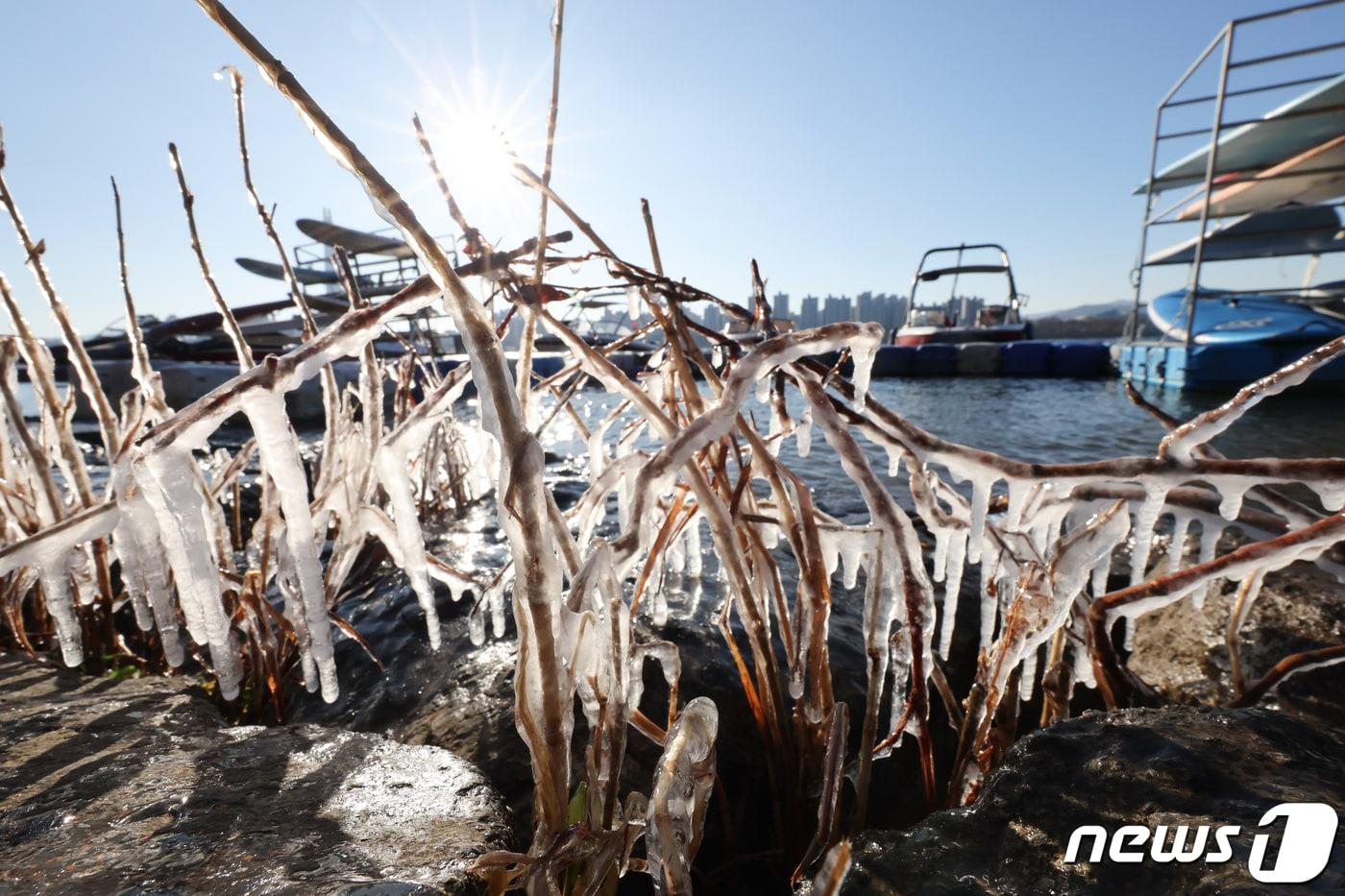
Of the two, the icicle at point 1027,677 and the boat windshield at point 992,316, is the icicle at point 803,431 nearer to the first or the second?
the icicle at point 1027,677

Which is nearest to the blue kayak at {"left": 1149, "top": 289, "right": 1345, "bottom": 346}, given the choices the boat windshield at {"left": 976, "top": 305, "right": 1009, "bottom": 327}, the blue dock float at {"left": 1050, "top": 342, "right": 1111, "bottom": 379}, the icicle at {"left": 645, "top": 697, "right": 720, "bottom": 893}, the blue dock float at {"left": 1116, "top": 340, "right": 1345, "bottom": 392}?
the blue dock float at {"left": 1116, "top": 340, "right": 1345, "bottom": 392}

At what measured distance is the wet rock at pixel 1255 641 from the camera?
1367 millimetres

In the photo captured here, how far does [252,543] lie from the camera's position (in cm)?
173

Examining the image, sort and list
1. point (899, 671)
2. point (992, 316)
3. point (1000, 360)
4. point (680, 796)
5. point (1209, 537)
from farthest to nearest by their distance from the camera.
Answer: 1. point (992, 316)
2. point (1000, 360)
3. point (899, 671)
4. point (1209, 537)
5. point (680, 796)

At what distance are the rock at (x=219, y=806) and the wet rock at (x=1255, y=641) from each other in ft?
5.47

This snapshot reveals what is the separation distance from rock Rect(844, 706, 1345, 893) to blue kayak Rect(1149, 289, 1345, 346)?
11056mm

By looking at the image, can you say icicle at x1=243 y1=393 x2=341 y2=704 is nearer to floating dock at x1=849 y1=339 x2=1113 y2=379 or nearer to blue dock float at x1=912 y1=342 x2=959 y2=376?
floating dock at x1=849 y1=339 x2=1113 y2=379

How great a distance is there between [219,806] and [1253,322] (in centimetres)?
1342

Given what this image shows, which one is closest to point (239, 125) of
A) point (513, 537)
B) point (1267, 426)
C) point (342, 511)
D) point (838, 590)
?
point (342, 511)

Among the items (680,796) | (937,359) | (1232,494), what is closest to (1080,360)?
(937,359)

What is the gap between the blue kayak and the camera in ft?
28.7

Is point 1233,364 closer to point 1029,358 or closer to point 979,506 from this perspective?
point 1029,358

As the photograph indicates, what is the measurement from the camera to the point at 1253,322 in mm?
9508

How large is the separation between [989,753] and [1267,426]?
9.09 metres
